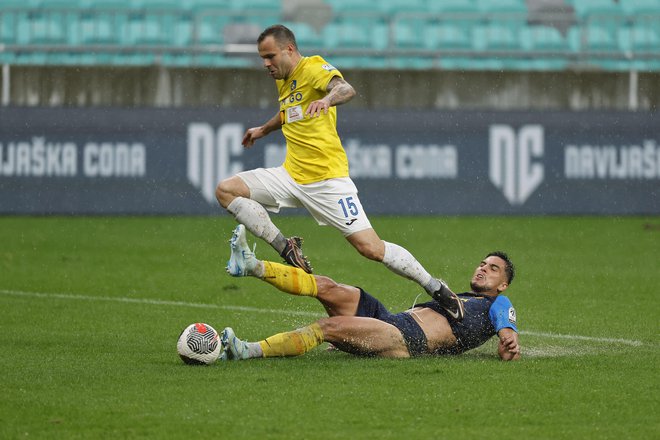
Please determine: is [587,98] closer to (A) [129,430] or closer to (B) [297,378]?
(B) [297,378]

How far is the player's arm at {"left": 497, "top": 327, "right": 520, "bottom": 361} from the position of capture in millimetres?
7910

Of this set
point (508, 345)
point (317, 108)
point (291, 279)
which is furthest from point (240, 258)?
point (508, 345)

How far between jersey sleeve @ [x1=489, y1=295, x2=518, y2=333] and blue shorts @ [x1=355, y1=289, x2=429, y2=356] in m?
0.50

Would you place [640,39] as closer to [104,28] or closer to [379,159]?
[379,159]

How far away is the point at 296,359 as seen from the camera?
26.6 ft

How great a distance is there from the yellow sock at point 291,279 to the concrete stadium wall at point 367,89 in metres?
11.9

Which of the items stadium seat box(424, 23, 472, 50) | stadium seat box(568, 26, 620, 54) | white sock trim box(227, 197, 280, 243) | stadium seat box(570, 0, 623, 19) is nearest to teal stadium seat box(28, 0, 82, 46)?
stadium seat box(424, 23, 472, 50)

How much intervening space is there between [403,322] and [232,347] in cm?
116

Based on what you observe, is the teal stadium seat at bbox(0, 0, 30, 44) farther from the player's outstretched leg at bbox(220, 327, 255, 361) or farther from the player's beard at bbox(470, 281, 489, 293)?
the player's beard at bbox(470, 281, 489, 293)

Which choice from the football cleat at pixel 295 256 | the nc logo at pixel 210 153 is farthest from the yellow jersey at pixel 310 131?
the nc logo at pixel 210 153

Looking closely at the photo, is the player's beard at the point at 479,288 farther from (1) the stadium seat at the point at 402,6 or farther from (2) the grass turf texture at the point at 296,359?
(1) the stadium seat at the point at 402,6

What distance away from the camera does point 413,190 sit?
762 inches

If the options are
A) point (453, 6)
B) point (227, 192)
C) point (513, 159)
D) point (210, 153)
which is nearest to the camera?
point (227, 192)

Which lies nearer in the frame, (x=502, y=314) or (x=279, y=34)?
(x=502, y=314)
